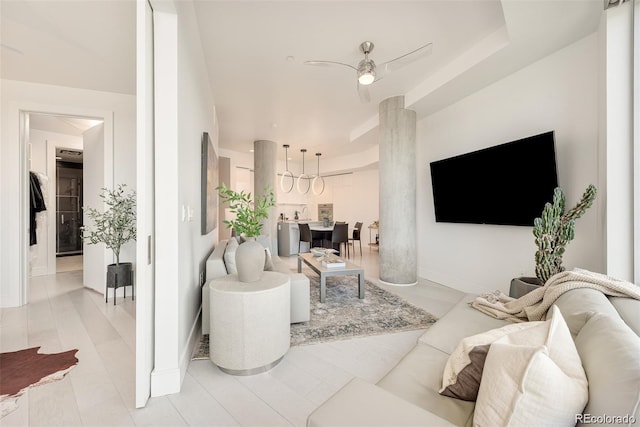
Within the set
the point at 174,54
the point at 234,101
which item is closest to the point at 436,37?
the point at 174,54

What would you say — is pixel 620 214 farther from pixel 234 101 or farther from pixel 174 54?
pixel 234 101

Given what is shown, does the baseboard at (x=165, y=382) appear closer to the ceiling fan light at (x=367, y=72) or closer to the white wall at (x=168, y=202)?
the white wall at (x=168, y=202)

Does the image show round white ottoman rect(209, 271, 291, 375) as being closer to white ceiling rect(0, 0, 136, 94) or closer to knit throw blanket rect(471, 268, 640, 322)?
knit throw blanket rect(471, 268, 640, 322)

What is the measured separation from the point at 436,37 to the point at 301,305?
3.22 meters

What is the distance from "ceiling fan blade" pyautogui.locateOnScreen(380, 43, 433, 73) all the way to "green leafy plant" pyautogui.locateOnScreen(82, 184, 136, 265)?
3.67 m

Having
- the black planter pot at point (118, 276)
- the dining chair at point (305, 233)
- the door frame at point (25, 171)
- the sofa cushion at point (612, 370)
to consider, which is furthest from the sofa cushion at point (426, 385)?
the dining chair at point (305, 233)

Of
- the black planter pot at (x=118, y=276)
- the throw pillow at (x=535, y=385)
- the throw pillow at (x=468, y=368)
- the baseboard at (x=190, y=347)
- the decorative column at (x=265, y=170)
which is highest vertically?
the decorative column at (x=265, y=170)

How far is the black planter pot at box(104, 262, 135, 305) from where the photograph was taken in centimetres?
339

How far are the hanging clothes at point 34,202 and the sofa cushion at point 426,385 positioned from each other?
5660 mm

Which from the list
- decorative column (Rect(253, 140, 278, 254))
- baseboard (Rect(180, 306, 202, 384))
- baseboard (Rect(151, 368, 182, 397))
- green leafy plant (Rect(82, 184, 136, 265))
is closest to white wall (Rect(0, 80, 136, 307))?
green leafy plant (Rect(82, 184, 136, 265))

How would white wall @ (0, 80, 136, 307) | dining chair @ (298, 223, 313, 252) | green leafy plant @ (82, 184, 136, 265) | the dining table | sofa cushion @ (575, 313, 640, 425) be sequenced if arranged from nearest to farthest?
sofa cushion @ (575, 313, 640, 425) → white wall @ (0, 80, 136, 307) → green leafy plant @ (82, 184, 136, 265) → dining chair @ (298, 223, 313, 252) → the dining table

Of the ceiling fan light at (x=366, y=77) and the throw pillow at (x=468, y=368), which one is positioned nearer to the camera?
the throw pillow at (x=468, y=368)

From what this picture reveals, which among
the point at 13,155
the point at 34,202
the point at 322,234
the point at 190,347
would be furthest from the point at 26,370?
the point at 322,234

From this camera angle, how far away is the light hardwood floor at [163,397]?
1507 millimetres
